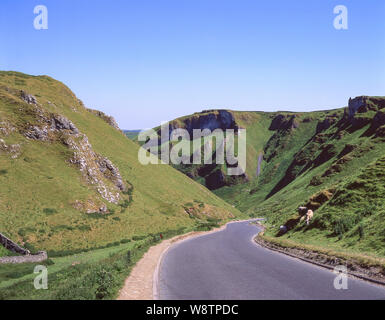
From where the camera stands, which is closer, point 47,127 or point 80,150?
point 47,127

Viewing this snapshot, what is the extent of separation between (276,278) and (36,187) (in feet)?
156

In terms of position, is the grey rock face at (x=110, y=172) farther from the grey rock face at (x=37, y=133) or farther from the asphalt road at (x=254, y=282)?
the asphalt road at (x=254, y=282)

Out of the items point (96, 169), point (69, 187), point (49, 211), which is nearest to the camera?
point (49, 211)

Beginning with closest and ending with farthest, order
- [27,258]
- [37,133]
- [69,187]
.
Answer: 1. [27,258]
2. [69,187]
3. [37,133]

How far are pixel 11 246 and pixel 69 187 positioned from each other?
23388 millimetres

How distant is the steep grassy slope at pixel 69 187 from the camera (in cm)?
4744

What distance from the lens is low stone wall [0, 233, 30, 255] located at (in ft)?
121

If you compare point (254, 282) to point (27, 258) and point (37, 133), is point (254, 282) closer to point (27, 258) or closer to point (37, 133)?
point (27, 258)

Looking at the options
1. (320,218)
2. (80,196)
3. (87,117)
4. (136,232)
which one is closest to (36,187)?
(80,196)

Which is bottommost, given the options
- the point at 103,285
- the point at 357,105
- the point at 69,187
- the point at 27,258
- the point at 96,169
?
the point at 27,258

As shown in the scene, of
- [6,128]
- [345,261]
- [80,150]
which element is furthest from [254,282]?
[80,150]

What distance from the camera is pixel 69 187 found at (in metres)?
59.8

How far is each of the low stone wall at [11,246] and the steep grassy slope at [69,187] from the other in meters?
2.90
